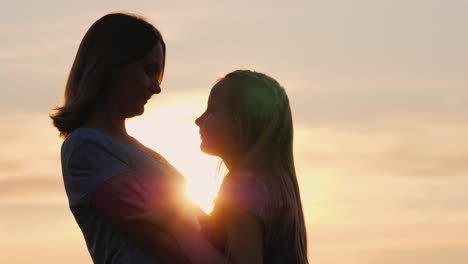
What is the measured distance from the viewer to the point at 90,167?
57.4 ft

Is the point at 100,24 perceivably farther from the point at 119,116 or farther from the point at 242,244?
the point at 242,244

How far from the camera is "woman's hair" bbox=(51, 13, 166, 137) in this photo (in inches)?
694

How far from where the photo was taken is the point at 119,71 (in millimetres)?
17672

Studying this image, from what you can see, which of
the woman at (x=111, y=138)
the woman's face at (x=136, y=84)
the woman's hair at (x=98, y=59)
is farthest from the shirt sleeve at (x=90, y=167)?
the woman's face at (x=136, y=84)

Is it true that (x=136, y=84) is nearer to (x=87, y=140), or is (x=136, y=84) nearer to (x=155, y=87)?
(x=155, y=87)

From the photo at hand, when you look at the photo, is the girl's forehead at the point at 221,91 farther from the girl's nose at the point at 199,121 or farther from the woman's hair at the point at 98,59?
the woman's hair at the point at 98,59

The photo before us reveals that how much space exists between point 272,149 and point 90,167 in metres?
1.54

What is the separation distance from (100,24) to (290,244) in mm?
2502

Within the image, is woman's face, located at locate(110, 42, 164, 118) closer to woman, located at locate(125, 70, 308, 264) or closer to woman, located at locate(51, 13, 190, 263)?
woman, located at locate(51, 13, 190, 263)

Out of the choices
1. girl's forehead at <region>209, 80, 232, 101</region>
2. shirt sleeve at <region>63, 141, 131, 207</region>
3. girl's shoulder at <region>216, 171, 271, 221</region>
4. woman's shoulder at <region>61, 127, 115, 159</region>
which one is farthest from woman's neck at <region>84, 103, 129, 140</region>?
girl's shoulder at <region>216, 171, 271, 221</region>

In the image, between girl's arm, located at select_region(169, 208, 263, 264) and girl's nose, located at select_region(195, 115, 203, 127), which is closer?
girl's arm, located at select_region(169, 208, 263, 264)

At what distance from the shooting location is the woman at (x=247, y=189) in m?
16.9

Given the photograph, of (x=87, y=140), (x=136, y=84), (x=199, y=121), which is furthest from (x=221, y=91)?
(x=87, y=140)

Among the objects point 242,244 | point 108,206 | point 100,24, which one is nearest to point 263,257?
point 242,244
